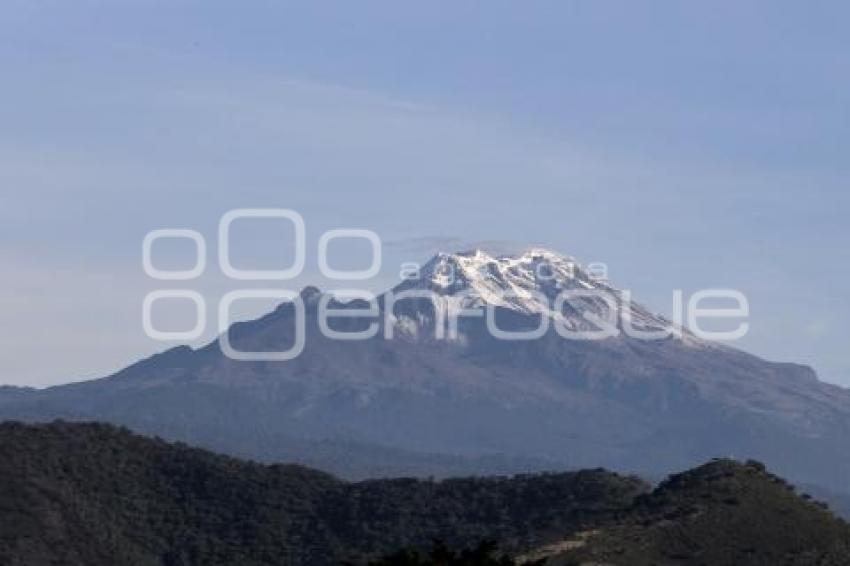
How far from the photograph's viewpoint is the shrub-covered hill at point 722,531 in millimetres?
143875

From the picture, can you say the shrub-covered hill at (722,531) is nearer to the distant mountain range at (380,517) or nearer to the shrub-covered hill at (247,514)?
the distant mountain range at (380,517)

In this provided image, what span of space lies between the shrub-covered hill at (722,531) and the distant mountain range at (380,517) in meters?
0.14

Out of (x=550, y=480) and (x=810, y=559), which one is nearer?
(x=810, y=559)

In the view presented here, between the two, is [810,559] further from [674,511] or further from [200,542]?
[200,542]

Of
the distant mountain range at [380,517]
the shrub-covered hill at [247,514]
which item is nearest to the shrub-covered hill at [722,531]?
the distant mountain range at [380,517]

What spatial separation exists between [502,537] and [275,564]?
20.5 m

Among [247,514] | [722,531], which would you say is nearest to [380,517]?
[247,514]

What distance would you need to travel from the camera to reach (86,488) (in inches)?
7633

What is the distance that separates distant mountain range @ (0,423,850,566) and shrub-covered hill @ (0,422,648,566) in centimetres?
15

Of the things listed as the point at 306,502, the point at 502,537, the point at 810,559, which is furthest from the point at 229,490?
the point at 810,559

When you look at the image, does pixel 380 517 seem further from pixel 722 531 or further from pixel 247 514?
pixel 722 531

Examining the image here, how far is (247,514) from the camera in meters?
194

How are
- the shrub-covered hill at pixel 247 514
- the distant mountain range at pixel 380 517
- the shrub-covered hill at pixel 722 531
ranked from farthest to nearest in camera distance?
the shrub-covered hill at pixel 247 514, the distant mountain range at pixel 380 517, the shrub-covered hill at pixel 722 531

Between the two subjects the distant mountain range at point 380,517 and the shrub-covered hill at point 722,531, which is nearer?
the shrub-covered hill at point 722,531
